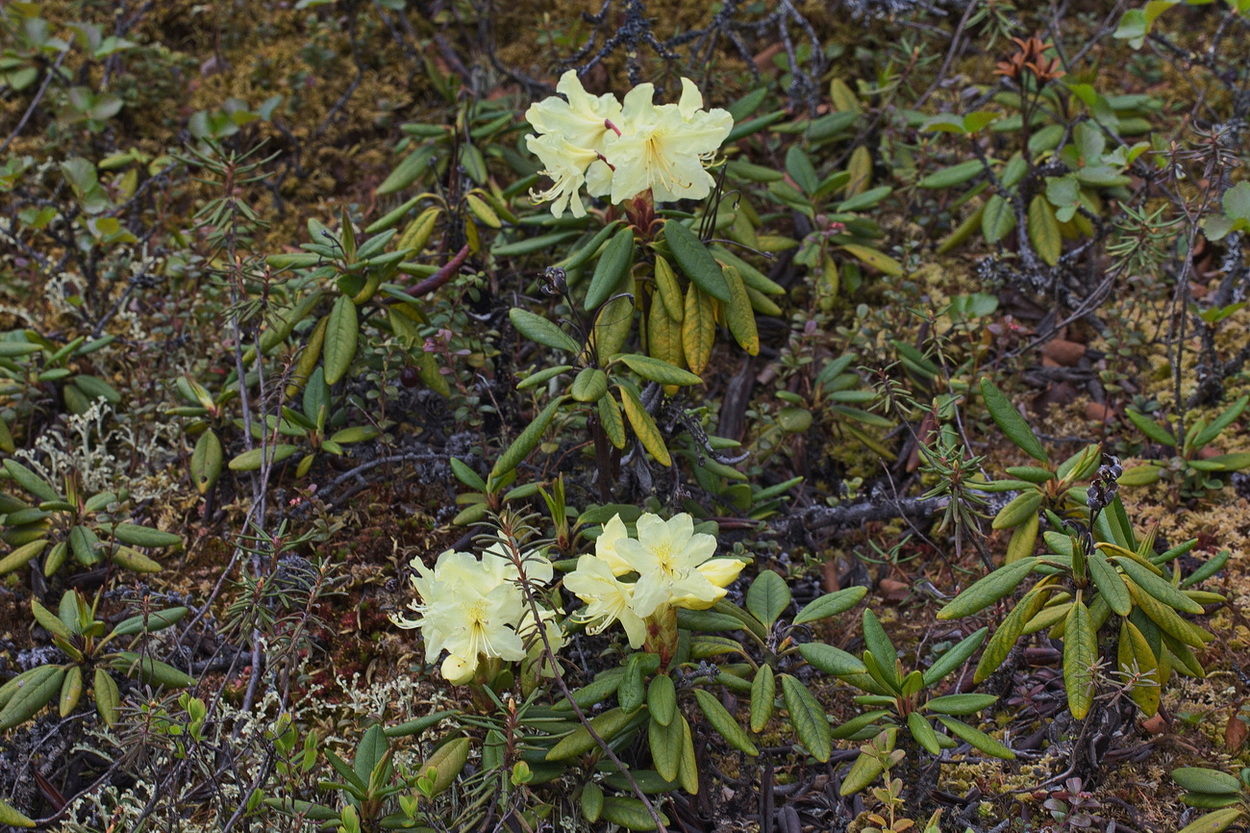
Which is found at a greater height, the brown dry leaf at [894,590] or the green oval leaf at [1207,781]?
the green oval leaf at [1207,781]

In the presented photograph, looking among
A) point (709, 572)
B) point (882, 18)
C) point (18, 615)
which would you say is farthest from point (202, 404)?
point (882, 18)

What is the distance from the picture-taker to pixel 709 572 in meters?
1.70

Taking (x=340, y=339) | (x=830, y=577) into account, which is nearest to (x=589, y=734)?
(x=830, y=577)

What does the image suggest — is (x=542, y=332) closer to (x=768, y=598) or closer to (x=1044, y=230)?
(x=768, y=598)

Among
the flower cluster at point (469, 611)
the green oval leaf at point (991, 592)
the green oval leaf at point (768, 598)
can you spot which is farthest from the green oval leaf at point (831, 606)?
the flower cluster at point (469, 611)

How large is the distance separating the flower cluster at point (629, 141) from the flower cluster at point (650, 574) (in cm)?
71

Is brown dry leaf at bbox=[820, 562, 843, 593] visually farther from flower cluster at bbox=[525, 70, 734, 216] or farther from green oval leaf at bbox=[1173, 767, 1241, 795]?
flower cluster at bbox=[525, 70, 734, 216]

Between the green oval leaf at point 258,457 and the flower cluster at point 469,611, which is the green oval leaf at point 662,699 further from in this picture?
the green oval leaf at point 258,457

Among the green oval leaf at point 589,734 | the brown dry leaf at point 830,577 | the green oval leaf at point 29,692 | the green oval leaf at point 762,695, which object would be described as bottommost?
the green oval leaf at point 29,692

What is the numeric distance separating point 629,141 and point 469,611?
0.93 m

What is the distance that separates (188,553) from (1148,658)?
2078 millimetres

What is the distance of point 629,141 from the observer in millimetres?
1922

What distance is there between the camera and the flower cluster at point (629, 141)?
193 centimetres

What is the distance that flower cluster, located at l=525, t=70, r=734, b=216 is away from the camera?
6.35ft
